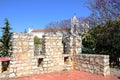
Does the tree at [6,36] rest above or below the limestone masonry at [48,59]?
above

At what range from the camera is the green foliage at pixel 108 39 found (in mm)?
15297

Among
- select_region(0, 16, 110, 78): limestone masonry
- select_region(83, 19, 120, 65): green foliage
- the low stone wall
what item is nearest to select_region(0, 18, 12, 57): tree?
select_region(83, 19, 120, 65): green foliage

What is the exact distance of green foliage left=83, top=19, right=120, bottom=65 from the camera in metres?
15.3

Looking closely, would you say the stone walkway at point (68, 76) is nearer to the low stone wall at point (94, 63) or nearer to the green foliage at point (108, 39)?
the low stone wall at point (94, 63)

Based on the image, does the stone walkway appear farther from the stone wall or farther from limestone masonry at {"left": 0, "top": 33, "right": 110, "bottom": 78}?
the stone wall

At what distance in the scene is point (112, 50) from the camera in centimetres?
1550

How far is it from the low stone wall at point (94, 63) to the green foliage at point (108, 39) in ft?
13.2

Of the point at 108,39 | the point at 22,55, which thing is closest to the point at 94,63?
the point at 22,55

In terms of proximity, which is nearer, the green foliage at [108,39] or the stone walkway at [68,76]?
the stone walkway at [68,76]

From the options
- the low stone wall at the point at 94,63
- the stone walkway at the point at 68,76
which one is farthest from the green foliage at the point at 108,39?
the stone walkway at the point at 68,76

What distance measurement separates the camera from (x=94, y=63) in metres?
11.3

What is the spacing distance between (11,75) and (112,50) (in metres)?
8.21

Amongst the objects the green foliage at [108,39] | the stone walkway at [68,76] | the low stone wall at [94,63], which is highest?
the green foliage at [108,39]

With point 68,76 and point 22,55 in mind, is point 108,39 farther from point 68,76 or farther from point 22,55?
point 22,55
